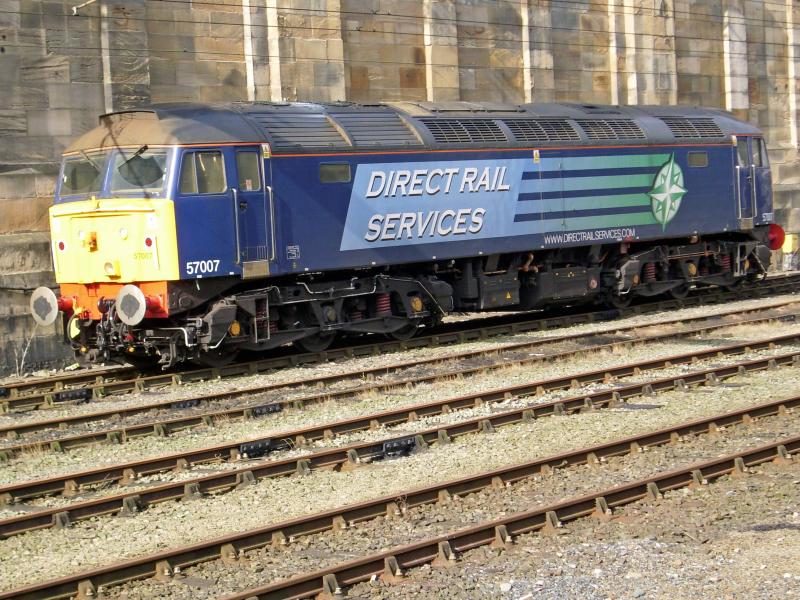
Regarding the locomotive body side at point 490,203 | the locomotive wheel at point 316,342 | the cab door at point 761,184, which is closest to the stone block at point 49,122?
the locomotive body side at point 490,203

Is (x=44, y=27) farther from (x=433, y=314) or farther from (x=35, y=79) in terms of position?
(x=433, y=314)

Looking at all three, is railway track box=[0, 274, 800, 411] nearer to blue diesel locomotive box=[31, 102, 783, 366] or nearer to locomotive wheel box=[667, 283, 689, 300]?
blue diesel locomotive box=[31, 102, 783, 366]

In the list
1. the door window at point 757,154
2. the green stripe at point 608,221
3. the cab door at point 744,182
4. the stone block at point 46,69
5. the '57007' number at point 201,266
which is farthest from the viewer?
the door window at point 757,154

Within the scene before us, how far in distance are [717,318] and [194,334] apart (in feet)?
31.6

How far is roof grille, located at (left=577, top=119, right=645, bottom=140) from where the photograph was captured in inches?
816

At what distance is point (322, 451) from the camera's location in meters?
10.9

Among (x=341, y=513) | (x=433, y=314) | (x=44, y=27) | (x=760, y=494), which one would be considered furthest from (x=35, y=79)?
(x=760, y=494)

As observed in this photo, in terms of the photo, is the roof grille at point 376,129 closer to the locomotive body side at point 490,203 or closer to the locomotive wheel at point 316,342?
the locomotive body side at point 490,203

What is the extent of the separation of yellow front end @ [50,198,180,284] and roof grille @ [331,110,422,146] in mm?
3470

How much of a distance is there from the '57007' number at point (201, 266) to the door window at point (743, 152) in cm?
1249

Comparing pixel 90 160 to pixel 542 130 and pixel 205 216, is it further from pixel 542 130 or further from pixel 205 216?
pixel 542 130

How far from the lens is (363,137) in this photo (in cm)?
1745

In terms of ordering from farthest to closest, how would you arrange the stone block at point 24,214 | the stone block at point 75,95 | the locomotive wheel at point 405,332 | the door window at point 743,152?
the door window at point 743,152 < the stone block at point 75,95 < the stone block at point 24,214 < the locomotive wheel at point 405,332

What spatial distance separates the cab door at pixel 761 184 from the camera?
78.1ft
